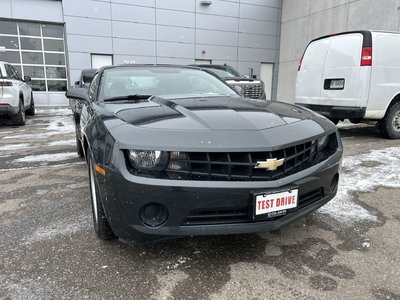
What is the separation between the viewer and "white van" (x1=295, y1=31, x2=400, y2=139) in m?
6.00

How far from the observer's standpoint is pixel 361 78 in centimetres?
599

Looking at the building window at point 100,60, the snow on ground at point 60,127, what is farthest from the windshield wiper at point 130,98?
the building window at point 100,60

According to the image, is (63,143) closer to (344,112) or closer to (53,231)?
(53,231)

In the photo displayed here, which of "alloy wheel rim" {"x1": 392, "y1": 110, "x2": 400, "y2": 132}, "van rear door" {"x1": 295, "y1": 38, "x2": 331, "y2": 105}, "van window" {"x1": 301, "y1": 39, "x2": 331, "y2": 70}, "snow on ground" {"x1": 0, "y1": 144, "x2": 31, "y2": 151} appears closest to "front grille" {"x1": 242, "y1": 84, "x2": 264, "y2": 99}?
"van rear door" {"x1": 295, "y1": 38, "x2": 331, "y2": 105}

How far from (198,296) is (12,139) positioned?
686cm

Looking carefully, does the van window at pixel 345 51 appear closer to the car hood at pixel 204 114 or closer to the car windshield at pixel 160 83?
the car windshield at pixel 160 83

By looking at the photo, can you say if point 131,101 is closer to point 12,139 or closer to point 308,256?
point 308,256

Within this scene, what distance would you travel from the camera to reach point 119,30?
49.3ft

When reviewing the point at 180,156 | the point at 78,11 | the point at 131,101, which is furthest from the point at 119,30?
the point at 180,156

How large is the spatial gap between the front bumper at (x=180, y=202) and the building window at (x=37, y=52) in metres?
14.5

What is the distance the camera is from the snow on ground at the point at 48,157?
5.31 meters

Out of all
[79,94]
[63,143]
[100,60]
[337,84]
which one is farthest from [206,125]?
[100,60]

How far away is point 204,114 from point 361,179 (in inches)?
105

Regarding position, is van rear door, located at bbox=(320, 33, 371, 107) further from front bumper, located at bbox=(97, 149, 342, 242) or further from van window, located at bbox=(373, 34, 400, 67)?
front bumper, located at bbox=(97, 149, 342, 242)
